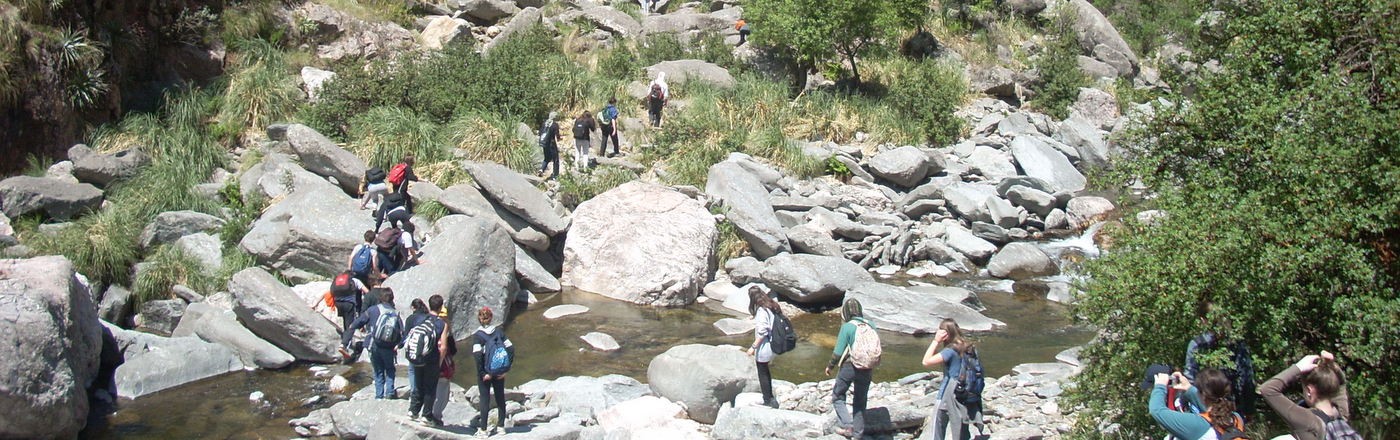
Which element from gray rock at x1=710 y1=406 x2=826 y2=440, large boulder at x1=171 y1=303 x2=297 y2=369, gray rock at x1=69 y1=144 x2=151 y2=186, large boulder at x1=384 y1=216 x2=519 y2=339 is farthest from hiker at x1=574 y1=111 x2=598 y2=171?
gray rock at x1=710 y1=406 x2=826 y2=440

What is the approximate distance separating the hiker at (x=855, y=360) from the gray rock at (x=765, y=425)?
0.25 m

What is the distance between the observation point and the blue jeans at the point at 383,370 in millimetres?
9938

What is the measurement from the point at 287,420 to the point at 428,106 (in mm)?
11342

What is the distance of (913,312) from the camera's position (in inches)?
557

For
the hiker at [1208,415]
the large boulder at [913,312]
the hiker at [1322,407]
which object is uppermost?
the hiker at [1322,407]

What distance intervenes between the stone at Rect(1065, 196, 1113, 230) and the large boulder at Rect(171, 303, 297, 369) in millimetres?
14728

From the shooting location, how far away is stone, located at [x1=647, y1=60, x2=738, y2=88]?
973 inches

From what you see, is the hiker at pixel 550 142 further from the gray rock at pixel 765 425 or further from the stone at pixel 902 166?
the gray rock at pixel 765 425

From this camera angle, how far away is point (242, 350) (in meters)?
12.0

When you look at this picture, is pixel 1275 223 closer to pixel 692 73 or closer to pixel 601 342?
pixel 601 342

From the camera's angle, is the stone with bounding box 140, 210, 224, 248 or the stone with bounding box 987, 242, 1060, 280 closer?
the stone with bounding box 140, 210, 224, 248

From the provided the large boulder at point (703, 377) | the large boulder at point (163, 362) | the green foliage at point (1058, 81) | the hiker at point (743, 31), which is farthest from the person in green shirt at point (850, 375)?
the green foliage at point (1058, 81)

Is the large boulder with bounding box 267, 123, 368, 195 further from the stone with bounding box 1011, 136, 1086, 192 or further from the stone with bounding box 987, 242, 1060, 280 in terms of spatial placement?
the stone with bounding box 1011, 136, 1086, 192

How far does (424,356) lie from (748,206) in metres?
9.43
